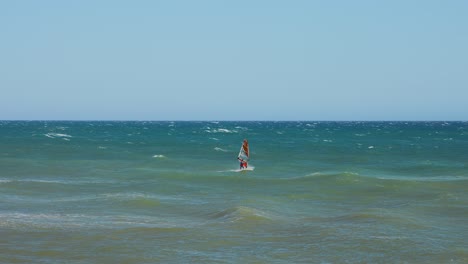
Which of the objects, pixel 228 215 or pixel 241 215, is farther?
pixel 228 215

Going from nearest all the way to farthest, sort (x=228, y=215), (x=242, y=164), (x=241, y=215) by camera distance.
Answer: (x=241, y=215) < (x=228, y=215) < (x=242, y=164)

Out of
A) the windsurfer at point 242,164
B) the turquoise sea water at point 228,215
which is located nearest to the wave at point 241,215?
the turquoise sea water at point 228,215

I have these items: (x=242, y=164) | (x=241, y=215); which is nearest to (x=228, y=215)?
(x=241, y=215)

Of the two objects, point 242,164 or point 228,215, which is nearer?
point 228,215

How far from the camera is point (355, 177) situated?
3186 centimetres

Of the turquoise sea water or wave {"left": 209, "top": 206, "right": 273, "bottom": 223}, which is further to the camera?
wave {"left": 209, "top": 206, "right": 273, "bottom": 223}

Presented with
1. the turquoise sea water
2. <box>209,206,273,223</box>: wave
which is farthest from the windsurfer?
<box>209,206,273,223</box>: wave

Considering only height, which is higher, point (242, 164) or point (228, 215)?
point (242, 164)

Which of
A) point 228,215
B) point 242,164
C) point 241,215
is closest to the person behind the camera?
point 241,215

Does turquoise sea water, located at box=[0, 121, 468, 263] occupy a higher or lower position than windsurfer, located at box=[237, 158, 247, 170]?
lower

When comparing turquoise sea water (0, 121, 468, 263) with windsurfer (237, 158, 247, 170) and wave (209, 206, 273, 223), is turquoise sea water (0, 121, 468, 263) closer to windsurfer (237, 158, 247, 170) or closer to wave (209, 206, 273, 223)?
wave (209, 206, 273, 223)

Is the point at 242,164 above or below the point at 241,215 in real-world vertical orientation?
above

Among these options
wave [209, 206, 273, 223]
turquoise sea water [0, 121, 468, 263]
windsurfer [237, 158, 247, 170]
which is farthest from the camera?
windsurfer [237, 158, 247, 170]

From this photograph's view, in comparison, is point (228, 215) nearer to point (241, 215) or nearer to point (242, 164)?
point (241, 215)
